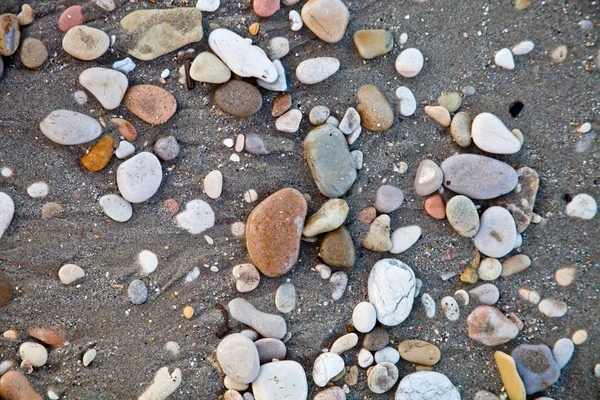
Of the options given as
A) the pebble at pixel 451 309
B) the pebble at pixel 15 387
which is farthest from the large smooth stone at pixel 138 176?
the pebble at pixel 451 309

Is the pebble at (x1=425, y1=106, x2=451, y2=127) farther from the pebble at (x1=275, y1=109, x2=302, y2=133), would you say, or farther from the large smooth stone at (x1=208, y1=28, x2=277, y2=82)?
the large smooth stone at (x1=208, y1=28, x2=277, y2=82)

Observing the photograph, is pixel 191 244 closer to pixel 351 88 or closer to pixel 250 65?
pixel 250 65

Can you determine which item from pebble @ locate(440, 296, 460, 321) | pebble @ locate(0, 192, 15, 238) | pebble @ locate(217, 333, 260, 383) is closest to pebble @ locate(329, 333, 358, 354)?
pebble @ locate(217, 333, 260, 383)

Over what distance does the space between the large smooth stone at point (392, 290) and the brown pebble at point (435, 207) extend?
0.31m

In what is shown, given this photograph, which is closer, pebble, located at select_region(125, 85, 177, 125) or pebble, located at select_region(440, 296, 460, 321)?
pebble, located at select_region(125, 85, 177, 125)

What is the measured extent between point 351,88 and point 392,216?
716mm

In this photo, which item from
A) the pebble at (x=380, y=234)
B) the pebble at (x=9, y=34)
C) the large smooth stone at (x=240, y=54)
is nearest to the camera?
the pebble at (x=9, y=34)

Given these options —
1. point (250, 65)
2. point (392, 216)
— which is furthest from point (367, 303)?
point (250, 65)

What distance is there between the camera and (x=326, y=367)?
6.40 feet

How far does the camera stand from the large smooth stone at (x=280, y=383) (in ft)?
6.25

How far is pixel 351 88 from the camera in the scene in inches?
79.0

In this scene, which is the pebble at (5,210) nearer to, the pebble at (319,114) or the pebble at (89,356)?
the pebble at (89,356)

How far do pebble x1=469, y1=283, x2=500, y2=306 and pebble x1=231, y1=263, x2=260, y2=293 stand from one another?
1.18 metres

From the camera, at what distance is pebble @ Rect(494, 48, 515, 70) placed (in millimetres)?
1974
